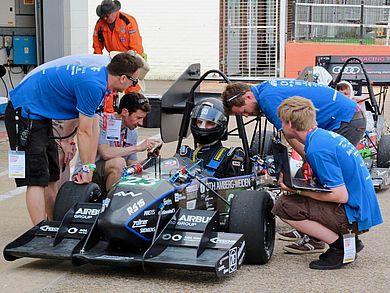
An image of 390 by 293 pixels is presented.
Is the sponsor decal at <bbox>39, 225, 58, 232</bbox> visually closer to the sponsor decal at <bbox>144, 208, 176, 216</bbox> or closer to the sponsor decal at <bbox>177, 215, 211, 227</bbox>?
the sponsor decal at <bbox>144, 208, 176, 216</bbox>

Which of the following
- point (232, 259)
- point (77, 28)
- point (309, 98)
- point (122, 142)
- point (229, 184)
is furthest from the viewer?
point (77, 28)

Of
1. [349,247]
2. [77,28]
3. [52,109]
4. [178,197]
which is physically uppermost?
[77,28]

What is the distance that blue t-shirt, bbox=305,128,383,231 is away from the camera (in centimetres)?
541

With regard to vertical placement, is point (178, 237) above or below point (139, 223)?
below

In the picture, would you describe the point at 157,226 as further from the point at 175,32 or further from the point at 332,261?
the point at 175,32

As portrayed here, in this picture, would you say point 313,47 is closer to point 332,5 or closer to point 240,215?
point 332,5

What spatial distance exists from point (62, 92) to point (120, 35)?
169 inches

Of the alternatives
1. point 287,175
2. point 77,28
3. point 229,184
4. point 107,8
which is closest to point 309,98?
point 229,184

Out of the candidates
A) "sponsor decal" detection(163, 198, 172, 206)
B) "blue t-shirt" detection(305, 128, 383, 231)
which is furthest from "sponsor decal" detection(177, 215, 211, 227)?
"blue t-shirt" detection(305, 128, 383, 231)

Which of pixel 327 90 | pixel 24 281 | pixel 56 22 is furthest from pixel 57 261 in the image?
pixel 56 22

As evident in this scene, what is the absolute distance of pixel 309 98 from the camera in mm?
6379

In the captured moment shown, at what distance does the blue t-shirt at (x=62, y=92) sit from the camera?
5.82 m

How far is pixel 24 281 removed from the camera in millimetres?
5301

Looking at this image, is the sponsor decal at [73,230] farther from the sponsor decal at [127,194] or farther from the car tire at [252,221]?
the car tire at [252,221]
